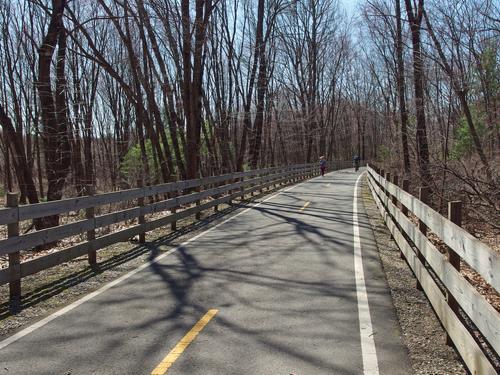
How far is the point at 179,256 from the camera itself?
30.4 ft

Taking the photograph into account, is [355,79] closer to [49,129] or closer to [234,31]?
[234,31]

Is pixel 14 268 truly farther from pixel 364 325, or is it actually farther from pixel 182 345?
pixel 364 325

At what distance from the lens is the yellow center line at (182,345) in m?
4.34

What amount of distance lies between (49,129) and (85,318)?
35.5 ft

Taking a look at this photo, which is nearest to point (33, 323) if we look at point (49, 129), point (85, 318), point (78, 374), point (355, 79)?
point (85, 318)

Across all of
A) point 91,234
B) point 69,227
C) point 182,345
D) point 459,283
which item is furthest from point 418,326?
point 91,234

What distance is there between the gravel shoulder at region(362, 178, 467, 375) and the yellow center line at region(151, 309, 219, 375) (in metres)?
2.16

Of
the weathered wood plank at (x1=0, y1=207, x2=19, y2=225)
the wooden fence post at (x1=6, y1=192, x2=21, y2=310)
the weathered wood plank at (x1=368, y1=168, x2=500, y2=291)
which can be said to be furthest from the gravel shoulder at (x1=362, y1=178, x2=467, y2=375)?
the weathered wood plank at (x1=0, y1=207, x2=19, y2=225)

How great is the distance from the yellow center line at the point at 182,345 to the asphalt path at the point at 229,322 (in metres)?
0.01

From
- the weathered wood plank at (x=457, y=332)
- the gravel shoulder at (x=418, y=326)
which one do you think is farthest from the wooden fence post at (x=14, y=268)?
the weathered wood plank at (x=457, y=332)

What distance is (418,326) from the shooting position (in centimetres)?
543

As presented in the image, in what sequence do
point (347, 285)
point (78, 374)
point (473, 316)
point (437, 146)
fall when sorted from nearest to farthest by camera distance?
point (473, 316), point (78, 374), point (347, 285), point (437, 146)

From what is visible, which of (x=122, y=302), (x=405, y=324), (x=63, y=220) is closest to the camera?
(x=405, y=324)

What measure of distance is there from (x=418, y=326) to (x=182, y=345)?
2.61 m
